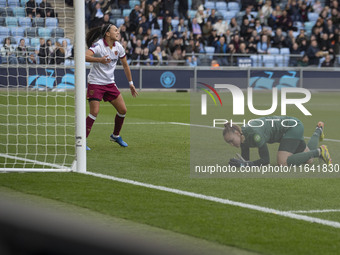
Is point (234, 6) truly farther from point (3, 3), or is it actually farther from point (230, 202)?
point (230, 202)

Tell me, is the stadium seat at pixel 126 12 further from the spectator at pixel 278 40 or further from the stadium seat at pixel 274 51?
the spectator at pixel 278 40

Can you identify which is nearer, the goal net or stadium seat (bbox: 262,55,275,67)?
the goal net

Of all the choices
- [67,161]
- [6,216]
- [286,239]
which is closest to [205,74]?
[67,161]

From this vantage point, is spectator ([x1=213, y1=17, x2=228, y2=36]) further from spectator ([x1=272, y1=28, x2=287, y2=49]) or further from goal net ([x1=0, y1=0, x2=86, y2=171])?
goal net ([x1=0, y1=0, x2=86, y2=171])

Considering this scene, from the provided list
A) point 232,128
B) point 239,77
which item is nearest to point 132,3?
point 239,77

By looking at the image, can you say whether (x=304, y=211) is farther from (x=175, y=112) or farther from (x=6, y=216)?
(x=175, y=112)

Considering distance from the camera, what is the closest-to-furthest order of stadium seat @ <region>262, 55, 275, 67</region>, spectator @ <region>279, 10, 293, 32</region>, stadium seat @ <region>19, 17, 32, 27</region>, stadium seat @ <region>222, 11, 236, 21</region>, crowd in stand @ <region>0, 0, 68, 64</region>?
stadium seat @ <region>19, 17, 32, 27</region>
crowd in stand @ <region>0, 0, 68, 64</region>
stadium seat @ <region>262, 55, 275, 67</region>
spectator @ <region>279, 10, 293, 32</region>
stadium seat @ <region>222, 11, 236, 21</region>

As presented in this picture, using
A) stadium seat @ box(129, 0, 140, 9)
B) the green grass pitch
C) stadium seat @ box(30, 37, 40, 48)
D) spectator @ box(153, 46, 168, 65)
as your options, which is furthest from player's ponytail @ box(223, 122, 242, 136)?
stadium seat @ box(129, 0, 140, 9)

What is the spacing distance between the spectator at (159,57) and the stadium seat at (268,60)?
173 inches

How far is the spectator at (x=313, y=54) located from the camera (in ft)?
101

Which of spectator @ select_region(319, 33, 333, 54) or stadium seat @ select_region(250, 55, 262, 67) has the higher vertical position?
spectator @ select_region(319, 33, 333, 54)

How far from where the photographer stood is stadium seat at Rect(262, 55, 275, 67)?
29828 millimetres

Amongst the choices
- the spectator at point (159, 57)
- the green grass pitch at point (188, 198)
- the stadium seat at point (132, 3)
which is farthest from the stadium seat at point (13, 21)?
the stadium seat at point (132, 3)

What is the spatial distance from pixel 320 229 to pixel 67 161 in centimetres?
463
